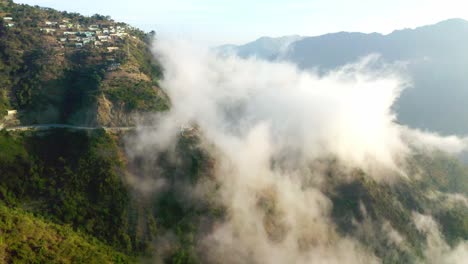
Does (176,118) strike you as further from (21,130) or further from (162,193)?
(21,130)

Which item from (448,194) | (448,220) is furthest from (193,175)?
(448,194)

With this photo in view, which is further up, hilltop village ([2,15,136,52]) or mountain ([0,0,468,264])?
hilltop village ([2,15,136,52])

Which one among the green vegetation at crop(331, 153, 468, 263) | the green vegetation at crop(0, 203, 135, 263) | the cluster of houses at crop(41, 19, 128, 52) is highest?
the cluster of houses at crop(41, 19, 128, 52)

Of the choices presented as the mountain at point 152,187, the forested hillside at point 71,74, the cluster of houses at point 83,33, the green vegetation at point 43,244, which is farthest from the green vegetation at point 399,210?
the cluster of houses at point 83,33

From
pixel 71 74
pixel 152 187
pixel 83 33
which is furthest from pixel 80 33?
pixel 152 187

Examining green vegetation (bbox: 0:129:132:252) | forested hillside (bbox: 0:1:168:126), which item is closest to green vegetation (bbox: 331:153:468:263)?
forested hillside (bbox: 0:1:168:126)

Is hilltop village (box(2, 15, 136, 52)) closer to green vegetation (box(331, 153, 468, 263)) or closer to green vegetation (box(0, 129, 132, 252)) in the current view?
green vegetation (box(0, 129, 132, 252))

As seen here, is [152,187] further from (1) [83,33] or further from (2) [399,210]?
(1) [83,33]
